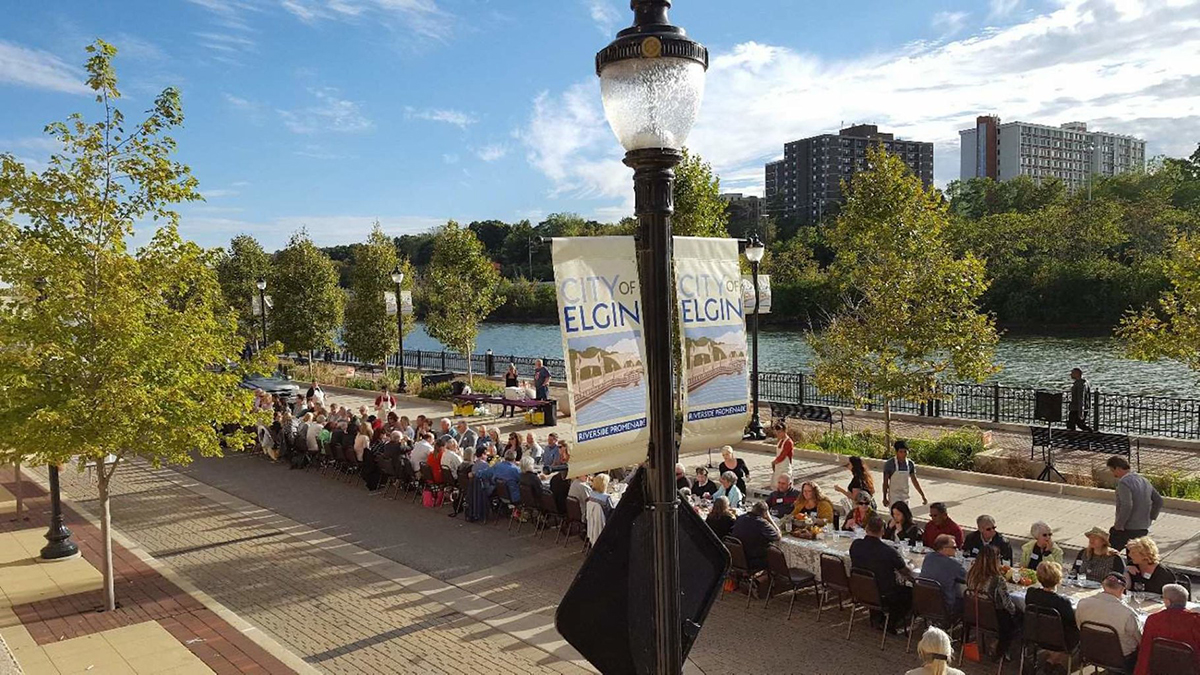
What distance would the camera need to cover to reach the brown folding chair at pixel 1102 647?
714 centimetres

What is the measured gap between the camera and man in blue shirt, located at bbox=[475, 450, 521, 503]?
44.7ft

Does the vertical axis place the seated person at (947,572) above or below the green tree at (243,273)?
below

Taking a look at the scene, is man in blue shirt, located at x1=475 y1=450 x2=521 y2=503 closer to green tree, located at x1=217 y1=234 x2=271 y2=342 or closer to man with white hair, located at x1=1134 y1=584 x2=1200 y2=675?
man with white hair, located at x1=1134 y1=584 x2=1200 y2=675

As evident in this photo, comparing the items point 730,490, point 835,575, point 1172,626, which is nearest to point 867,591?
point 835,575

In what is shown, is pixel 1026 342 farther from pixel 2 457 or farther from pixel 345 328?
pixel 2 457

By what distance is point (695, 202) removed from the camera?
19984 mm

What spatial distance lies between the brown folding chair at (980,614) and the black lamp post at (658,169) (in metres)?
5.84

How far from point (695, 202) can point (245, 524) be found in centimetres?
1164

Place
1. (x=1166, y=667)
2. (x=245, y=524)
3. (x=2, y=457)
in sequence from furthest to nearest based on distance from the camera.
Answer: (x=245, y=524)
(x=2, y=457)
(x=1166, y=667)

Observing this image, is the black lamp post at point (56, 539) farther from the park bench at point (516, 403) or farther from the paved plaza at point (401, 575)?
the park bench at point (516, 403)

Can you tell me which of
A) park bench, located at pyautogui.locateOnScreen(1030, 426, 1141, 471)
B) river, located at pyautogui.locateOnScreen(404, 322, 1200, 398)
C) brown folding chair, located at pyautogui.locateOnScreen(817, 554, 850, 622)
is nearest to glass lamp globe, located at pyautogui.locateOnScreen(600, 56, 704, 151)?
brown folding chair, located at pyautogui.locateOnScreen(817, 554, 850, 622)

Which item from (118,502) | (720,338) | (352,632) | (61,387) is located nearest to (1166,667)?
Result: (720,338)

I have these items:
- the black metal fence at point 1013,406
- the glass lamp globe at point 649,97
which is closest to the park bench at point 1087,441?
the black metal fence at point 1013,406

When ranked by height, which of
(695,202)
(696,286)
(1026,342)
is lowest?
(1026,342)
